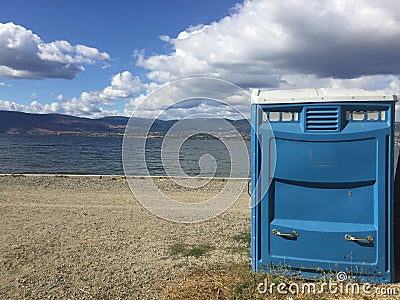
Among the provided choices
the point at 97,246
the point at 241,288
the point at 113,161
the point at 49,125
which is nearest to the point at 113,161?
the point at 113,161

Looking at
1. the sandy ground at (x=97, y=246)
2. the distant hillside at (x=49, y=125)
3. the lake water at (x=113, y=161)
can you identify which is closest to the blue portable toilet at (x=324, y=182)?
the lake water at (x=113, y=161)

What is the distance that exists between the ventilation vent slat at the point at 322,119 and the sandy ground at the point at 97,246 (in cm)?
259

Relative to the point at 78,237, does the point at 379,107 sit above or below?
above

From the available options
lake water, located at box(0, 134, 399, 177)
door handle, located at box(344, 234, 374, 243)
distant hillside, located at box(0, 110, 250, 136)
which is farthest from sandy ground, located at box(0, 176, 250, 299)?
distant hillside, located at box(0, 110, 250, 136)

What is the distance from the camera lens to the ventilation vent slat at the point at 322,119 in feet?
13.9

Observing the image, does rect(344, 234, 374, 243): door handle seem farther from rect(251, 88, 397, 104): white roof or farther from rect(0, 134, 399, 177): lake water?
rect(251, 88, 397, 104): white roof

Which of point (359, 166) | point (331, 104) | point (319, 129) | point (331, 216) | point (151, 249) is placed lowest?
point (151, 249)

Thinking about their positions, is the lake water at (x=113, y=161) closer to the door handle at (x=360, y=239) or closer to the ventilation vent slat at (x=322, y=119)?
the ventilation vent slat at (x=322, y=119)

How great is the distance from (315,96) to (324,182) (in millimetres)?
1040

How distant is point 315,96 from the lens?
4.30m

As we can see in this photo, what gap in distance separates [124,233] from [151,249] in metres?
1.26

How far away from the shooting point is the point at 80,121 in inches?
7584

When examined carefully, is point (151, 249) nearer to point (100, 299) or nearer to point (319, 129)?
point (100, 299)

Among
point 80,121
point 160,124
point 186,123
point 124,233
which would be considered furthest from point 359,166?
point 80,121
